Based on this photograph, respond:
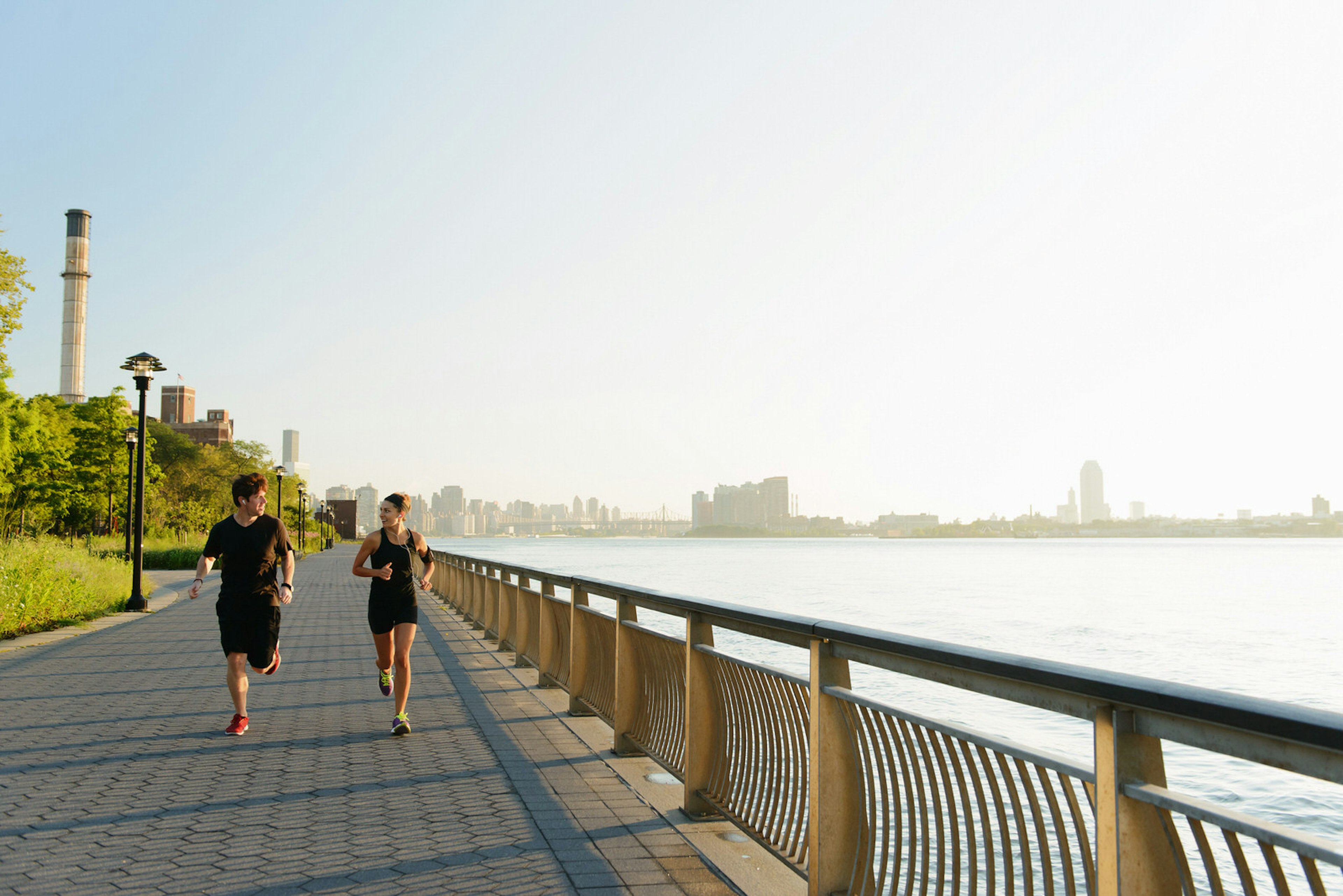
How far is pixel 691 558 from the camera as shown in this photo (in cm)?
12275

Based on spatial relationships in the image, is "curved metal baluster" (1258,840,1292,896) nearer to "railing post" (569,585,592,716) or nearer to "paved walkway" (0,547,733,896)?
"paved walkway" (0,547,733,896)

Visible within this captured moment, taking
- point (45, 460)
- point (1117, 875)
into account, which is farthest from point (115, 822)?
point (45, 460)

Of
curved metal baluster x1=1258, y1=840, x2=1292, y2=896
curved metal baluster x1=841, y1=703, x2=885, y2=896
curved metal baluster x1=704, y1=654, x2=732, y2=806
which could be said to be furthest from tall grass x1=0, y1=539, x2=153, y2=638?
curved metal baluster x1=1258, y1=840, x2=1292, y2=896

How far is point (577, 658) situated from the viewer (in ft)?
28.4

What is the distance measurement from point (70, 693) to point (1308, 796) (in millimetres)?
14172

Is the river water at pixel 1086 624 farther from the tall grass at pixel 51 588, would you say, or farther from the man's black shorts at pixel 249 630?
the tall grass at pixel 51 588

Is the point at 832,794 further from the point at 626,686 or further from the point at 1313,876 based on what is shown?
the point at 626,686

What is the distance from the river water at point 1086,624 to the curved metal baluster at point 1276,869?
517 millimetres

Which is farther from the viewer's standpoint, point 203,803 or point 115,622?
point 115,622

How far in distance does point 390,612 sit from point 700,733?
3.54m

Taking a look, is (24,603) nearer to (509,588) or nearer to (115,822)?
(509,588)

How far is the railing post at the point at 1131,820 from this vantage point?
2.45m

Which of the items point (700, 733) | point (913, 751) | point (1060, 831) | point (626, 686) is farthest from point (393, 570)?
point (1060, 831)

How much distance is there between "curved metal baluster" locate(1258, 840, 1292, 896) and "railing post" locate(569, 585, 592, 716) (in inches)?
262
